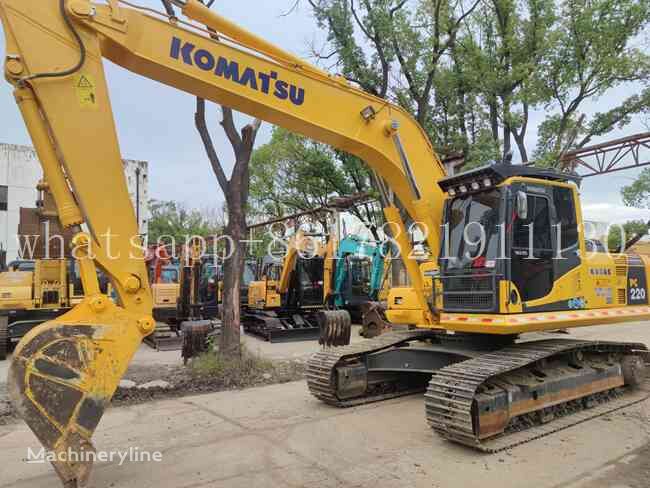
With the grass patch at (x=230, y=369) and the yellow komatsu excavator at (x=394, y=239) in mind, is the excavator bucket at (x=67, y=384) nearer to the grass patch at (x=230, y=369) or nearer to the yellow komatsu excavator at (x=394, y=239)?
the yellow komatsu excavator at (x=394, y=239)

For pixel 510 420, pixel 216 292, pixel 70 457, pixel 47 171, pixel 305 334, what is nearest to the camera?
pixel 70 457

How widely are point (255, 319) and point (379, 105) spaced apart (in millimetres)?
10744

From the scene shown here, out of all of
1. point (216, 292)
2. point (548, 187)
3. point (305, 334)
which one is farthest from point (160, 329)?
point (548, 187)

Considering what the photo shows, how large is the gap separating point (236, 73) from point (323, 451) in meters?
3.84

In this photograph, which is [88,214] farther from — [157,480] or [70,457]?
[157,480]

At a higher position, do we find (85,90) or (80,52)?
(80,52)

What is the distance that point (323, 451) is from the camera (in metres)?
5.34

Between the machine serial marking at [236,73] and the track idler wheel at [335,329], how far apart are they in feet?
24.4

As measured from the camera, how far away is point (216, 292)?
1603 centimetres

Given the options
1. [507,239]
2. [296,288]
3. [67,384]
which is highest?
[507,239]

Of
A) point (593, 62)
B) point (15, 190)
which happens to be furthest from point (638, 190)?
point (15, 190)

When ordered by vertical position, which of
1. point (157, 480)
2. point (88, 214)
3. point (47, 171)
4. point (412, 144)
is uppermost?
point (412, 144)

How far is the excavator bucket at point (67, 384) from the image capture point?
3828 millimetres

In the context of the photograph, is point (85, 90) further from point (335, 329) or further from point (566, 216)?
point (335, 329)
